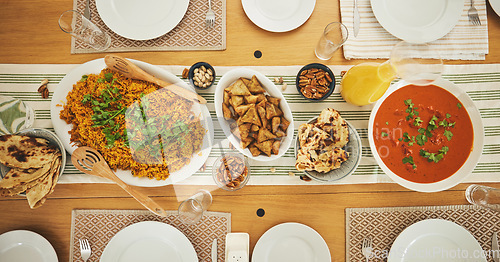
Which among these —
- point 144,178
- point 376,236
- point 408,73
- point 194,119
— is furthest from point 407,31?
point 144,178

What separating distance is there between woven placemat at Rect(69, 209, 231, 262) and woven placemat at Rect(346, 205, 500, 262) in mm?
656

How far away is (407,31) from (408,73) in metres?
0.47

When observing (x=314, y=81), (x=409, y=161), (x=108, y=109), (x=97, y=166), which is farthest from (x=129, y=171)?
(x=409, y=161)

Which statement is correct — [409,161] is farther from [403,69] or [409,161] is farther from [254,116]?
[254,116]

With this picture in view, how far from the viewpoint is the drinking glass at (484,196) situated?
141 centimetres

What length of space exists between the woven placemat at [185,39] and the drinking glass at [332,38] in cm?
53

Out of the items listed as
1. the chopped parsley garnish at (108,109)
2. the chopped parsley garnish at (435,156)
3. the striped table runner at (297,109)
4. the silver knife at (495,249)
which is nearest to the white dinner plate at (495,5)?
the striped table runner at (297,109)

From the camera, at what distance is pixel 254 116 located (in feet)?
4.40

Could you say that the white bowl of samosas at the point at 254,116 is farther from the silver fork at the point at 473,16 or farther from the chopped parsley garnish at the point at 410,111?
the silver fork at the point at 473,16

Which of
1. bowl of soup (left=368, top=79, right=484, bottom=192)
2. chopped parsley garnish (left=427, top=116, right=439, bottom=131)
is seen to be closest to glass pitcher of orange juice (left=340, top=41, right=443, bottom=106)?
bowl of soup (left=368, top=79, right=484, bottom=192)

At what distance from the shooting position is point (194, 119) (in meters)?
1.44

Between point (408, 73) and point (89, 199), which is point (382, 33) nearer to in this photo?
point (408, 73)

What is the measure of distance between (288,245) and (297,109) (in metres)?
0.70

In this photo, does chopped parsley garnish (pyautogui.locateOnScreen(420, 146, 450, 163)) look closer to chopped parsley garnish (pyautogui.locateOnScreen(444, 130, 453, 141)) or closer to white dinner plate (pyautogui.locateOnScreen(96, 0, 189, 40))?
chopped parsley garnish (pyautogui.locateOnScreen(444, 130, 453, 141))
